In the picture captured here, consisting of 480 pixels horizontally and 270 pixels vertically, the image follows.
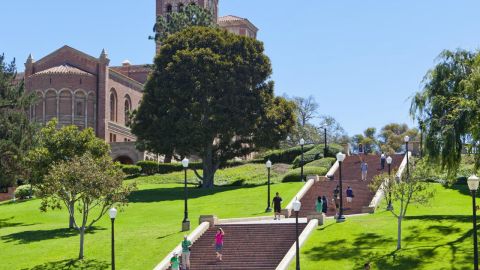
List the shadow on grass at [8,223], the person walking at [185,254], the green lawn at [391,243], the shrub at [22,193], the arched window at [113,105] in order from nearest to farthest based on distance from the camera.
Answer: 1. the green lawn at [391,243]
2. the person walking at [185,254]
3. the shadow on grass at [8,223]
4. the shrub at [22,193]
5. the arched window at [113,105]

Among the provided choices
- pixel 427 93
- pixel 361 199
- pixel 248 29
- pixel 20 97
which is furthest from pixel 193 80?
pixel 248 29

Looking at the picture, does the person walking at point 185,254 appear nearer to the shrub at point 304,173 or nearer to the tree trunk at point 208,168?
the shrub at point 304,173

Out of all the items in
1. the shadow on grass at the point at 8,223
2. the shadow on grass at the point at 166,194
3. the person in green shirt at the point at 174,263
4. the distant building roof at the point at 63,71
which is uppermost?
the distant building roof at the point at 63,71

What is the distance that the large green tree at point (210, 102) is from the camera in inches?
2130

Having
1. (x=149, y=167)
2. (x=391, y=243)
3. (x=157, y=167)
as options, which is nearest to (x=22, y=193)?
(x=149, y=167)

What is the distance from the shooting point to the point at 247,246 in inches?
1264

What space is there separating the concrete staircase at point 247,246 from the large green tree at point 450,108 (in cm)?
678

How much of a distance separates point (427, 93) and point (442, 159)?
459 cm

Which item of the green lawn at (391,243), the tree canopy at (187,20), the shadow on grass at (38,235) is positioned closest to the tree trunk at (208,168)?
the shadow on grass at (38,235)

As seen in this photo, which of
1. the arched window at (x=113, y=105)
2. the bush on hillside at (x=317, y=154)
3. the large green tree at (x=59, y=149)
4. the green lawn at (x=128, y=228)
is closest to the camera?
the green lawn at (x=128, y=228)

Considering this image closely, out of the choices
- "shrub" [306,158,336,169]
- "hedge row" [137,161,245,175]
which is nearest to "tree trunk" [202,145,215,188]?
"shrub" [306,158,336,169]

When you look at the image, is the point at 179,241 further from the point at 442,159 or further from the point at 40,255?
the point at 442,159

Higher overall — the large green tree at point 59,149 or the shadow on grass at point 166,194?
the large green tree at point 59,149

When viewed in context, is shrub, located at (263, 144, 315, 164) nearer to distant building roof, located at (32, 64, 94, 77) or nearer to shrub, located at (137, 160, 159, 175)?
shrub, located at (137, 160, 159, 175)
